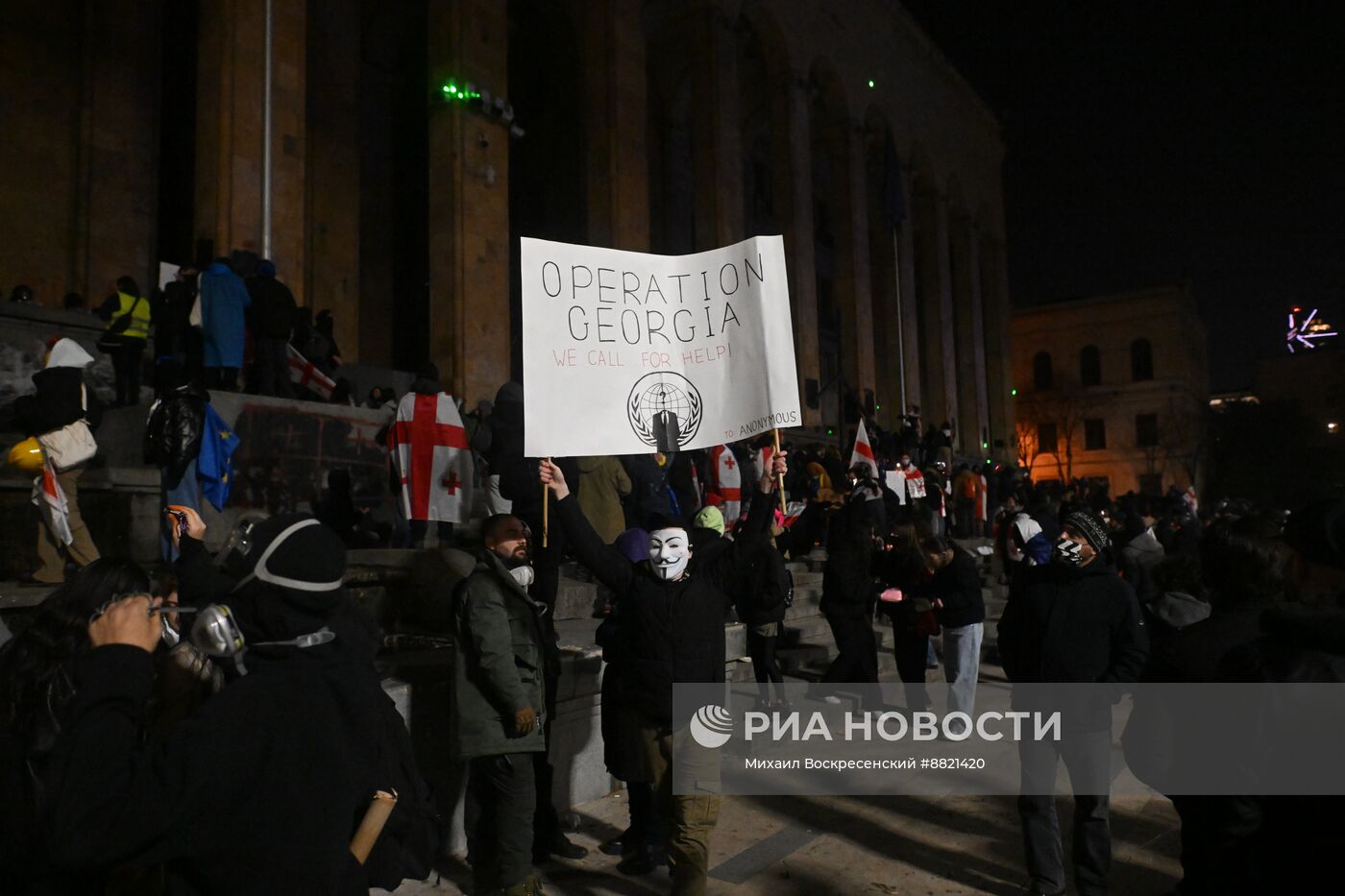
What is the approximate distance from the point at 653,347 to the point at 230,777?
345 centimetres

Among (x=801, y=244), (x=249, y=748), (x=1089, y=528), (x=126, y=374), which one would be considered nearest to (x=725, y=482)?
(x=126, y=374)

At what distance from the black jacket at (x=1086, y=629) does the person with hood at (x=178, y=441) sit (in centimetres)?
542

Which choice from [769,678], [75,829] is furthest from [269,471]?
[75,829]

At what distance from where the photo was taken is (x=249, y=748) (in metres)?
1.85

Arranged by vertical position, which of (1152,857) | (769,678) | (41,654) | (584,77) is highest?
(584,77)

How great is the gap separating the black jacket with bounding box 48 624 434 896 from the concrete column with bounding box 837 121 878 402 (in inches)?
1068

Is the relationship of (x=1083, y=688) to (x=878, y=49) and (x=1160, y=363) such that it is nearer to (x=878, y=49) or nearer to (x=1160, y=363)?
(x=878, y=49)

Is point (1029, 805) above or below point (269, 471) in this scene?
below

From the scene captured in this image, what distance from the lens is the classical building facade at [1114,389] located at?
56.8m

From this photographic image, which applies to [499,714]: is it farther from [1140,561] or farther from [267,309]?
[1140,561]

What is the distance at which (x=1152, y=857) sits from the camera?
492cm

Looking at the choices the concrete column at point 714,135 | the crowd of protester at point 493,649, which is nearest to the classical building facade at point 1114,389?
the concrete column at point 714,135

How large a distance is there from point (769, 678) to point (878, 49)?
30.1 metres

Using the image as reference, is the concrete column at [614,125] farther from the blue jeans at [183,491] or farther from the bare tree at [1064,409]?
the bare tree at [1064,409]
